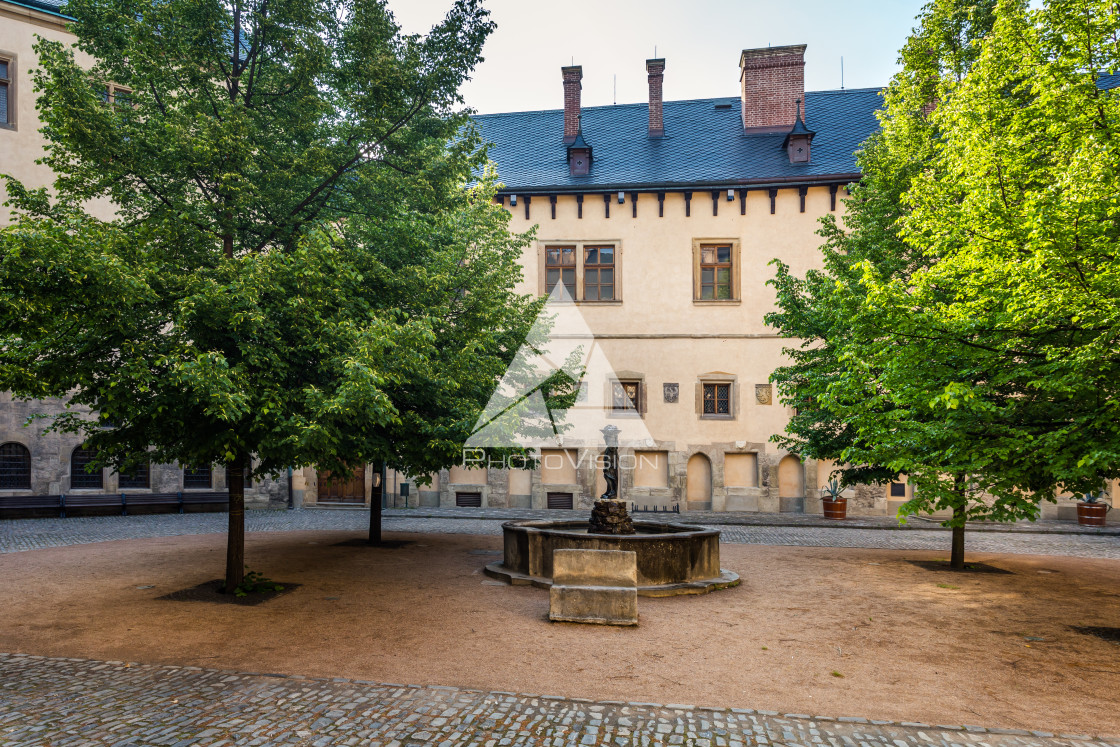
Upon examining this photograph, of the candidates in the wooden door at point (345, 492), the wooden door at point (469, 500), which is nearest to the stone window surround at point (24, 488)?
the wooden door at point (345, 492)

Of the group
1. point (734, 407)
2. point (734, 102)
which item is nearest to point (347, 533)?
point (734, 407)

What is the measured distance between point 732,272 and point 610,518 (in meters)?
13.3

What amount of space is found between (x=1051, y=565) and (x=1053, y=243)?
29.0ft

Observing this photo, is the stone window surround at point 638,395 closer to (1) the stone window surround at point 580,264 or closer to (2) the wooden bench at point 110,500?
(1) the stone window surround at point 580,264

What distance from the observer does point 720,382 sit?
20969mm

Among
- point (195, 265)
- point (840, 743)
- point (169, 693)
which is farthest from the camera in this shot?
point (195, 265)

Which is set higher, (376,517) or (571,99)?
(571,99)

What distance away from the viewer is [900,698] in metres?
5.40

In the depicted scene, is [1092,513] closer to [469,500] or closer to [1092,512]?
[1092,512]

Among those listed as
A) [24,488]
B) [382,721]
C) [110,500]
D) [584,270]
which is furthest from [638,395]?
[24,488]

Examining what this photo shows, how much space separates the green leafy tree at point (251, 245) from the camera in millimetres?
6457

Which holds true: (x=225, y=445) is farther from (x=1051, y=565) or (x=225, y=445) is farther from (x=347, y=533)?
(x=1051, y=565)

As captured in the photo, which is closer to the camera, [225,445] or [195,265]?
[225,445]

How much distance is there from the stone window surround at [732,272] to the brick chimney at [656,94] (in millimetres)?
5567
